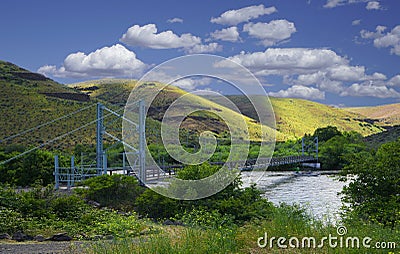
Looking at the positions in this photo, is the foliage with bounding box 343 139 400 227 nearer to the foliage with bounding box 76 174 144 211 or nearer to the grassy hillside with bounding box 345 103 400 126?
the foliage with bounding box 76 174 144 211

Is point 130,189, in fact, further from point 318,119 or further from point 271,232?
point 318,119

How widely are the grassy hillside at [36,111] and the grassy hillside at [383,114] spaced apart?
8104cm

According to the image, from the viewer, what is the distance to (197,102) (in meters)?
10.6

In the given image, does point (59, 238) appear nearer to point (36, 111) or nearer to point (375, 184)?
point (375, 184)

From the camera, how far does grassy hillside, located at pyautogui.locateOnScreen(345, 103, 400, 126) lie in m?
114

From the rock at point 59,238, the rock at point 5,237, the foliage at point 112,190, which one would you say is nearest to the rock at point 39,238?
the rock at point 59,238

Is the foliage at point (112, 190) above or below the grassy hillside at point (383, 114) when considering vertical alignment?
below

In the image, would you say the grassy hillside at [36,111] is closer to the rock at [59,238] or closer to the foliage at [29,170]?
the foliage at [29,170]

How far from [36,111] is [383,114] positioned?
102001 mm

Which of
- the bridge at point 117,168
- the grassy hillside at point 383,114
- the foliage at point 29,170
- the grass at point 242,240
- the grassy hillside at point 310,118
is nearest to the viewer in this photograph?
the grass at point 242,240

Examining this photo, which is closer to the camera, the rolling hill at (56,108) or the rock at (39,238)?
the rock at (39,238)

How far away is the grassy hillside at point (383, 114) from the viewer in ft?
375

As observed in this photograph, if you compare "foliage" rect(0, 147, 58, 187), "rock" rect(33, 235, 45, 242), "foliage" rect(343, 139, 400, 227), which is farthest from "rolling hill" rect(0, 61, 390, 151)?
"rock" rect(33, 235, 45, 242)

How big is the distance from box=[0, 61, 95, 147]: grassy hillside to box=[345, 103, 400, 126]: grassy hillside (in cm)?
8104
